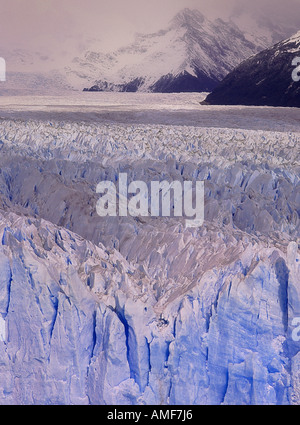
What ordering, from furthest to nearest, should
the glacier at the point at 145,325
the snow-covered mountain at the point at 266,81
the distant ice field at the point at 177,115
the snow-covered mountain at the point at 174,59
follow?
the snow-covered mountain at the point at 174,59 → the snow-covered mountain at the point at 266,81 → the distant ice field at the point at 177,115 → the glacier at the point at 145,325

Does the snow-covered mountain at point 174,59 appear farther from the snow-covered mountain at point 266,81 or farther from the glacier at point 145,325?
the glacier at point 145,325

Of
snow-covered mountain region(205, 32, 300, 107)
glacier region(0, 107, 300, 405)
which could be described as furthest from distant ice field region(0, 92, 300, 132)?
glacier region(0, 107, 300, 405)

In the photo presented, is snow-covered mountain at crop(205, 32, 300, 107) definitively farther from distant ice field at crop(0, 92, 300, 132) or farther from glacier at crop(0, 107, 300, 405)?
glacier at crop(0, 107, 300, 405)

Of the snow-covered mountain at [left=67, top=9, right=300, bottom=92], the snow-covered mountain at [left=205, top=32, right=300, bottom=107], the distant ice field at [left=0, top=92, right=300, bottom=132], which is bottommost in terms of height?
the distant ice field at [left=0, top=92, right=300, bottom=132]

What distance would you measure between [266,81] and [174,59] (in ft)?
34.1

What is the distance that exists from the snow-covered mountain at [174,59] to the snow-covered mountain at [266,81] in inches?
248

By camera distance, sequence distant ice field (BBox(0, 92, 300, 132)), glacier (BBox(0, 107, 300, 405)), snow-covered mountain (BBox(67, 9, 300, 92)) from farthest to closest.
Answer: snow-covered mountain (BBox(67, 9, 300, 92))
distant ice field (BBox(0, 92, 300, 132))
glacier (BBox(0, 107, 300, 405))

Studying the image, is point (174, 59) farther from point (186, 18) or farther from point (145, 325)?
point (145, 325)

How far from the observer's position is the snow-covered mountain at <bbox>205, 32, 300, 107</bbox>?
65.3ft

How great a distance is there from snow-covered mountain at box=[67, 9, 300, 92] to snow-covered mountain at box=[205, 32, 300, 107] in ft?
20.6

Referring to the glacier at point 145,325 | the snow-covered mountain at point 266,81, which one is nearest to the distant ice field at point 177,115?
the snow-covered mountain at point 266,81

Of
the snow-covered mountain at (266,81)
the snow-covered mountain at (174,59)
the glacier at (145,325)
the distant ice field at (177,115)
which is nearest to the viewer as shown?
the glacier at (145,325)

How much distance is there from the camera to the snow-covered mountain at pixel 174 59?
29.0 meters

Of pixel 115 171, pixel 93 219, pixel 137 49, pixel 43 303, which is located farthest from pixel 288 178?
pixel 137 49
